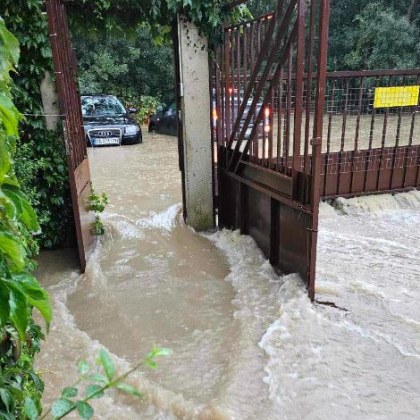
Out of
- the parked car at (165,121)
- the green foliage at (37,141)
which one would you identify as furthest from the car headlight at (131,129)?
the green foliage at (37,141)

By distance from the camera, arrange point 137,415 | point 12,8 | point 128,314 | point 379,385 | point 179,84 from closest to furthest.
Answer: point 137,415
point 379,385
point 128,314
point 12,8
point 179,84

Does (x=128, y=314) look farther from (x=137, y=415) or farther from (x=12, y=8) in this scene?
(x=12, y=8)

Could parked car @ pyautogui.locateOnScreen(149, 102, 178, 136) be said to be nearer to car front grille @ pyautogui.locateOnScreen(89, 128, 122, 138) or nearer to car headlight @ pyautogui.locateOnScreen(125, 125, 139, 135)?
car headlight @ pyautogui.locateOnScreen(125, 125, 139, 135)

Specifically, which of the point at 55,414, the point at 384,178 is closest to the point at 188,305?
the point at 55,414

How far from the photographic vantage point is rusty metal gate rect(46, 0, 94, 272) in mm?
3955

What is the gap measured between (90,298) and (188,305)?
3.21 ft

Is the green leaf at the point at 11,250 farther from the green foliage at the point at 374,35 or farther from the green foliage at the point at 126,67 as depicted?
the green foliage at the point at 374,35

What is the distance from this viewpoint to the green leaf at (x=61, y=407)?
104cm

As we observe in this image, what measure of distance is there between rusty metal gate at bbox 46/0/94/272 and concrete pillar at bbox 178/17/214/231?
126 centimetres

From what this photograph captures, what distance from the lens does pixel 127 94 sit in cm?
2056

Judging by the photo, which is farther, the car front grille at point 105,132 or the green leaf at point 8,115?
the car front grille at point 105,132

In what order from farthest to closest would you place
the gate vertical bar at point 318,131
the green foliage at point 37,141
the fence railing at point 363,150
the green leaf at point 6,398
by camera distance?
1. the fence railing at point 363,150
2. the green foliage at point 37,141
3. the gate vertical bar at point 318,131
4. the green leaf at point 6,398

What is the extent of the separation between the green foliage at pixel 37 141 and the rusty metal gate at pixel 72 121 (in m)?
0.22

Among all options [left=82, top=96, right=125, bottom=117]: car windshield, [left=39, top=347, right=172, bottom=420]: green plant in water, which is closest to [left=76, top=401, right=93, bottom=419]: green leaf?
[left=39, top=347, right=172, bottom=420]: green plant in water
